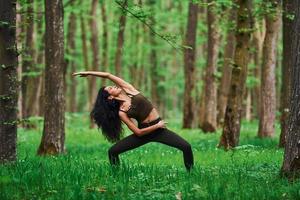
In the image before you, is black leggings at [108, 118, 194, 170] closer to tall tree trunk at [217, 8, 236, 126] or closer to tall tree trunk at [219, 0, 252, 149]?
tall tree trunk at [219, 0, 252, 149]

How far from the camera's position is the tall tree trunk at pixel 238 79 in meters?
16.6

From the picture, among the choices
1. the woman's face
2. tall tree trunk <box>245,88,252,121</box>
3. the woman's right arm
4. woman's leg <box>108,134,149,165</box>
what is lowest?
tall tree trunk <box>245,88,252,121</box>

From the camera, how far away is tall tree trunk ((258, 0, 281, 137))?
68.2 ft

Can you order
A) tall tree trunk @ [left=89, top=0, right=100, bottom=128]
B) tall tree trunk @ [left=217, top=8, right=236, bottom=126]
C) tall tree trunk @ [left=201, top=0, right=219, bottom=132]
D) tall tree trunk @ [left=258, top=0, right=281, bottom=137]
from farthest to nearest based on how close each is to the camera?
tall tree trunk @ [left=89, top=0, right=100, bottom=128] < tall tree trunk @ [left=217, top=8, right=236, bottom=126] < tall tree trunk @ [left=201, top=0, right=219, bottom=132] < tall tree trunk @ [left=258, top=0, right=281, bottom=137]

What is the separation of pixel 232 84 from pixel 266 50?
4787 millimetres

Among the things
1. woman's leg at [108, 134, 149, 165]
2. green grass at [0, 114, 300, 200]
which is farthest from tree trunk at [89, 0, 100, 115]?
green grass at [0, 114, 300, 200]

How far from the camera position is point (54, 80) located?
51.8ft

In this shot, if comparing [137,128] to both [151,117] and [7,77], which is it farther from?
[7,77]

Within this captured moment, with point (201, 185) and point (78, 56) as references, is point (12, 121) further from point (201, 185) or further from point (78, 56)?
point (78, 56)

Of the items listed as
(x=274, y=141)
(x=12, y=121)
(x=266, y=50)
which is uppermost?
(x=266, y=50)

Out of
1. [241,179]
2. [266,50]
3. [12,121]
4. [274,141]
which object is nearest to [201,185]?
[241,179]

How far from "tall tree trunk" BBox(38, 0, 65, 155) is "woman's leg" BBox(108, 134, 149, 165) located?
547 centimetres

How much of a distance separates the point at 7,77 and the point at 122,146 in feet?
7.95

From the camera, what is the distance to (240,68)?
16656 mm
